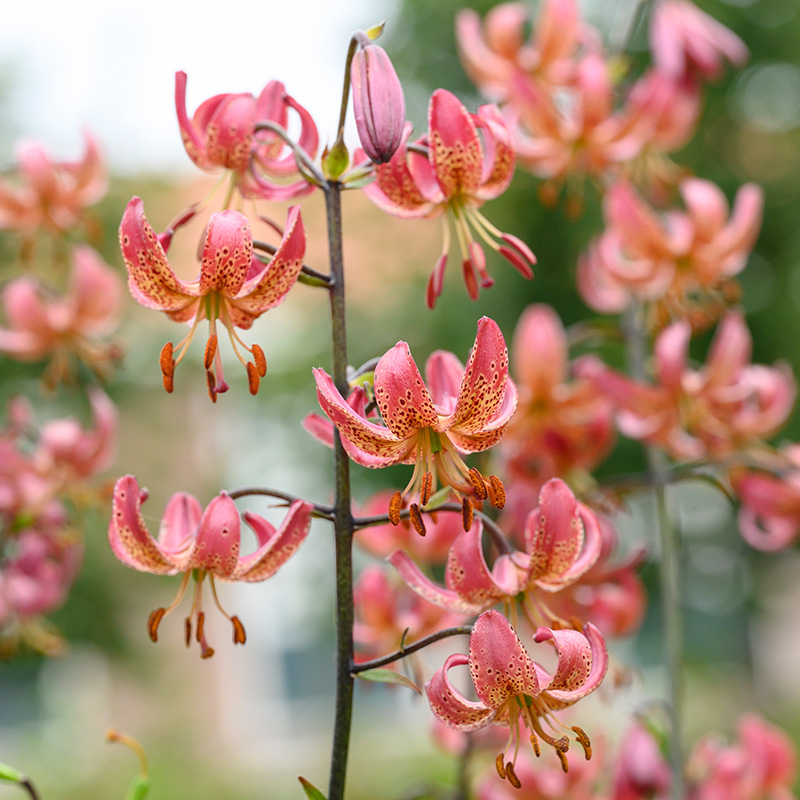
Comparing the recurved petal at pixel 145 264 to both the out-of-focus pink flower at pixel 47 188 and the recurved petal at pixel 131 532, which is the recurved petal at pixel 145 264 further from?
the out-of-focus pink flower at pixel 47 188

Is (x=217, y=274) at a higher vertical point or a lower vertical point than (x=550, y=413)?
higher

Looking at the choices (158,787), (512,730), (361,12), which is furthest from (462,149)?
(361,12)

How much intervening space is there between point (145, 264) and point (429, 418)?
204 millimetres

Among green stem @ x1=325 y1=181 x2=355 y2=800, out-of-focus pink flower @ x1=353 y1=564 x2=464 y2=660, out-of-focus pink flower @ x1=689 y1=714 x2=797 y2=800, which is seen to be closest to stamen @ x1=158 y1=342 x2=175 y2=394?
green stem @ x1=325 y1=181 x2=355 y2=800

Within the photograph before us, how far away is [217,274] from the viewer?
0.60 meters

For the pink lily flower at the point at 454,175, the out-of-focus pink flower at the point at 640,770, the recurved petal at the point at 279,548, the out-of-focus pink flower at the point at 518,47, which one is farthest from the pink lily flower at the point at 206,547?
the out-of-focus pink flower at the point at 518,47

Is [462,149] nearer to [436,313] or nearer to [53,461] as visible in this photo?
[53,461]

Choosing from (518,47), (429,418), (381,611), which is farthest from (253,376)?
(518,47)

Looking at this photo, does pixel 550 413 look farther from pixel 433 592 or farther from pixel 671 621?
pixel 433 592

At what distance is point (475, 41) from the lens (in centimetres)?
145

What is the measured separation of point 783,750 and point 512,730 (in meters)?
0.84

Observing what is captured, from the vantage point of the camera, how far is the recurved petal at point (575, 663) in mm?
563

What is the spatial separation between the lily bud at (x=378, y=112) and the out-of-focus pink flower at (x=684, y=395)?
0.64 metres

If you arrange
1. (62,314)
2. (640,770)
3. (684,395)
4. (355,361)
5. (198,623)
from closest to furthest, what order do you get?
(198,623) → (640,770) → (684,395) → (62,314) → (355,361)
